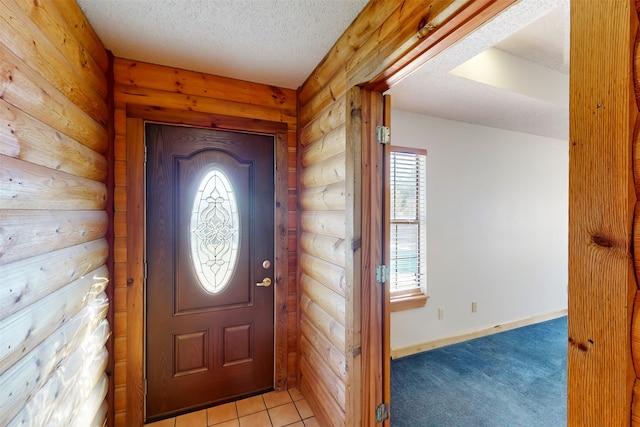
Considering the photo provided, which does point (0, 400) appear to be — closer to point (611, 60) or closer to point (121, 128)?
point (121, 128)

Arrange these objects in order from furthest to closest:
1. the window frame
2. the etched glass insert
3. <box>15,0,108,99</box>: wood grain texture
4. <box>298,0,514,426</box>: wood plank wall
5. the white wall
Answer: the white wall < the window frame < the etched glass insert < <box>298,0,514,426</box>: wood plank wall < <box>15,0,108,99</box>: wood grain texture

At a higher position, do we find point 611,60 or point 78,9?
point 78,9

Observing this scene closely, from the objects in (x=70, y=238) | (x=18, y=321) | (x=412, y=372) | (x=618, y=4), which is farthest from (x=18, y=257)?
(x=412, y=372)

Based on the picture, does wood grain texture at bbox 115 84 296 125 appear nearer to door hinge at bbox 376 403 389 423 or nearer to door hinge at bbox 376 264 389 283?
door hinge at bbox 376 264 389 283

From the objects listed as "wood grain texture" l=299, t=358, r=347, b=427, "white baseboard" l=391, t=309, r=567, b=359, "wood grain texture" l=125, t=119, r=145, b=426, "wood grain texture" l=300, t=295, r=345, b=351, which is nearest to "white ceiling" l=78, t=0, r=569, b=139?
"wood grain texture" l=125, t=119, r=145, b=426

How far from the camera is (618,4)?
22.4 inches

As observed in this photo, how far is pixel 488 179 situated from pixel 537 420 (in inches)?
89.3

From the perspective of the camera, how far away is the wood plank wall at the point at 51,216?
904 mm

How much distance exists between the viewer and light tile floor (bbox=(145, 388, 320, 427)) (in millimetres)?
1938

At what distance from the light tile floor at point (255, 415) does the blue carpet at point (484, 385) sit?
2.17 ft

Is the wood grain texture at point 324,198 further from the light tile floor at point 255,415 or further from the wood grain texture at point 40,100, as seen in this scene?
the light tile floor at point 255,415

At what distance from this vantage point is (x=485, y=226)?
3213mm

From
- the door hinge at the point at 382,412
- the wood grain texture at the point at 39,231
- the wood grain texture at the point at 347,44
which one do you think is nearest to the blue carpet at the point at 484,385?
the door hinge at the point at 382,412

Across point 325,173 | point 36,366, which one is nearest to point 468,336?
point 325,173
